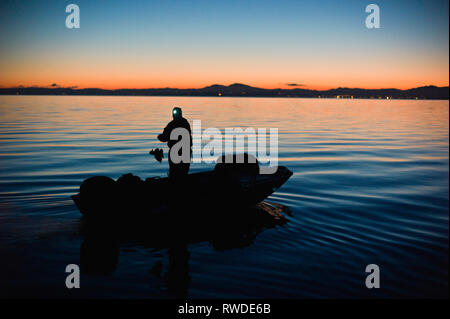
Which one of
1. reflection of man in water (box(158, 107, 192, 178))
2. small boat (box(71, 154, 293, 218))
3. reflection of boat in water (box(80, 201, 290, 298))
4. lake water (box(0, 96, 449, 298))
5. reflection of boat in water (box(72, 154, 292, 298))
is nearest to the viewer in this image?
lake water (box(0, 96, 449, 298))

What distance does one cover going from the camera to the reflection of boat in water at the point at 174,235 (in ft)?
23.0

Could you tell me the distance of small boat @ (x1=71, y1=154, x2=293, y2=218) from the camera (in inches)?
346

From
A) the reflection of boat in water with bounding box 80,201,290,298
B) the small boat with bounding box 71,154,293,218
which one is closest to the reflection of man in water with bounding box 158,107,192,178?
the small boat with bounding box 71,154,293,218

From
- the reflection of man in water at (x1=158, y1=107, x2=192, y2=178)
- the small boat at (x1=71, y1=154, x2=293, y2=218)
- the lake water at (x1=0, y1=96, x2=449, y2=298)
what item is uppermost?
the reflection of man in water at (x1=158, y1=107, x2=192, y2=178)

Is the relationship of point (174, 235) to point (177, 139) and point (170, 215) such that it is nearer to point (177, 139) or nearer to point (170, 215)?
point (170, 215)

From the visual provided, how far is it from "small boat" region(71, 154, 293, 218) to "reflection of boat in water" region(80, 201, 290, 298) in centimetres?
26

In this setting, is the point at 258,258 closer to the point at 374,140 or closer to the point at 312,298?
the point at 312,298

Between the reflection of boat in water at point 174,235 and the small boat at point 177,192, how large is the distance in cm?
26

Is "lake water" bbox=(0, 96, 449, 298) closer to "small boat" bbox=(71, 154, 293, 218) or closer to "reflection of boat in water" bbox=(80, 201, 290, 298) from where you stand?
"reflection of boat in water" bbox=(80, 201, 290, 298)

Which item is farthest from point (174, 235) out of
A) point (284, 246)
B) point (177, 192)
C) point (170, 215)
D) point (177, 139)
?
point (284, 246)

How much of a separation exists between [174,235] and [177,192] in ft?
4.28

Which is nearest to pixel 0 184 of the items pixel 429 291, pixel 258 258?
pixel 258 258

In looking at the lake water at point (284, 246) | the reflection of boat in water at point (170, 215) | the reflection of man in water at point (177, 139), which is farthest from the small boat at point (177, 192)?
the lake water at point (284, 246)
